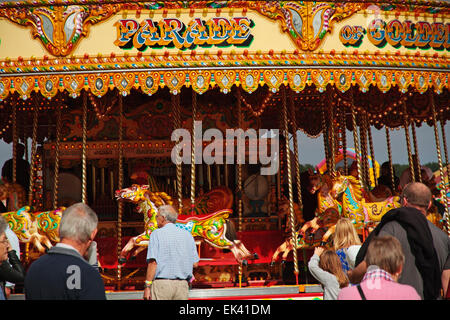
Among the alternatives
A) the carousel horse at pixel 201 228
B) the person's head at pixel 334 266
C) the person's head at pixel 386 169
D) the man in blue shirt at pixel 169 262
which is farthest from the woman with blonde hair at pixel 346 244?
the person's head at pixel 386 169

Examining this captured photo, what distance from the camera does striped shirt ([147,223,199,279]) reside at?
6.35 meters

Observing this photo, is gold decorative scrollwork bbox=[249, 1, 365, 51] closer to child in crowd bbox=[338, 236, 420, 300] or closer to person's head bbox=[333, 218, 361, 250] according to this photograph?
person's head bbox=[333, 218, 361, 250]

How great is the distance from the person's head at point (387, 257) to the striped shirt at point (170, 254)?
267cm

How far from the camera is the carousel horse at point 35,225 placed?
1007cm

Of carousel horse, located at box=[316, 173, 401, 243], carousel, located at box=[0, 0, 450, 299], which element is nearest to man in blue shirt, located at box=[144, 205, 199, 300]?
carousel, located at box=[0, 0, 450, 299]

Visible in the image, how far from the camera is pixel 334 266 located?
583 cm

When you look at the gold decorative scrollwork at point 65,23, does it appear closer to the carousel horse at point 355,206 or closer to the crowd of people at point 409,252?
the carousel horse at point 355,206

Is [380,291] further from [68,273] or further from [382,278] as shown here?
[68,273]

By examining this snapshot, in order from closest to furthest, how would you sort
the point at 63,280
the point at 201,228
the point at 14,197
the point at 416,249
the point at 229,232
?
the point at 63,280, the point at 416,249, the point at 201,228, the point at 229,232, the point at 14,197

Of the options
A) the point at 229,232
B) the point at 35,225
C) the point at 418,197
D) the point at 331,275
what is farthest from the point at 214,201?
the point at 418,197

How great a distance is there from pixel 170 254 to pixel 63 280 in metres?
2.61

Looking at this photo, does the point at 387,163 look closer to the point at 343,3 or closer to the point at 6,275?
the point at 343,3

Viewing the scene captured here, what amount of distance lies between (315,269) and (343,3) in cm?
507
